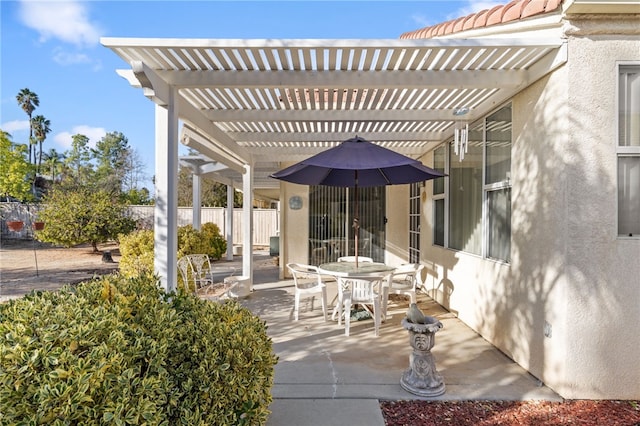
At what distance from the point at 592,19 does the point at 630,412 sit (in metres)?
3.48

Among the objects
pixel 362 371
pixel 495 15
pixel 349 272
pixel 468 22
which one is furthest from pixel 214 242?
pixel 495 15

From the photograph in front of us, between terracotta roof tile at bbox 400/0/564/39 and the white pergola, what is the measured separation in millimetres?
353

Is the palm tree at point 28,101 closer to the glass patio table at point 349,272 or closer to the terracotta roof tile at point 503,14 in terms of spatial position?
the glass patio table at point 349,272

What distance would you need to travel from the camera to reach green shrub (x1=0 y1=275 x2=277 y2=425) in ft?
5.06

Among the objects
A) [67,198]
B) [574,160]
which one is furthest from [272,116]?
[67,198]

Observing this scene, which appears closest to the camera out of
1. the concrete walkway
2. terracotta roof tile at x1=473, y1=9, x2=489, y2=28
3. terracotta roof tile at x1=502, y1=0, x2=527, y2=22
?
the concrete walkway

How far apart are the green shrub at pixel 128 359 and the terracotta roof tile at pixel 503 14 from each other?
3812 millimetres

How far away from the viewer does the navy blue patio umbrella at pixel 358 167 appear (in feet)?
13.4

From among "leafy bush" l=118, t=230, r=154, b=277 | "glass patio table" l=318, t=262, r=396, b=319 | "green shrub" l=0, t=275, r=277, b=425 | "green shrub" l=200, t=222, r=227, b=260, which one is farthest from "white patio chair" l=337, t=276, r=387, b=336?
"green shrub" l=200, t=222, r=227, b=260

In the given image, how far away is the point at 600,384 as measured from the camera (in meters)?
3.18

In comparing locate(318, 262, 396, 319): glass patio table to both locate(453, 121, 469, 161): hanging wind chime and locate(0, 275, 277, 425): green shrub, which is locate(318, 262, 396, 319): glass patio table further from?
locate(0, 275, 277, 425): green shrub

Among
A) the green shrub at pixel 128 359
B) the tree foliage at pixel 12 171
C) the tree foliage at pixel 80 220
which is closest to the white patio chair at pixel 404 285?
the green shrub at pixel 128 359

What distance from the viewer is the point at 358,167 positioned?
3982mm

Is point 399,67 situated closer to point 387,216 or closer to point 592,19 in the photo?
point 592,19
